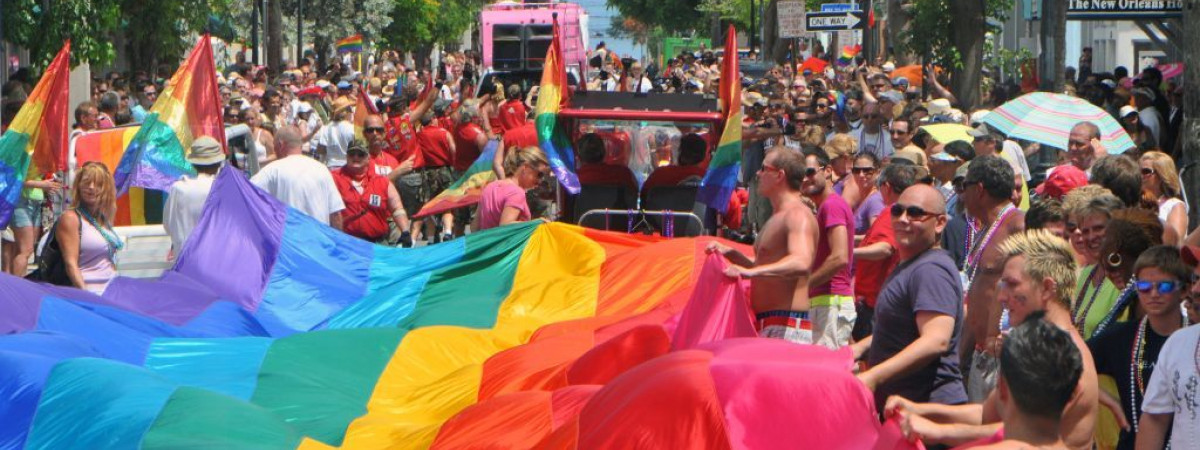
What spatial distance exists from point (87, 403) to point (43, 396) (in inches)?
10.3

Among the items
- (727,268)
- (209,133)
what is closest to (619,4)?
(209,133)

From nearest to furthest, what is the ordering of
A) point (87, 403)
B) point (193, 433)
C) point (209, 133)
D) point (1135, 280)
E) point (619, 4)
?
point (1135, 280) < point (193, 433) < point (87, 403) < point (209, 133) < point (619, 4)

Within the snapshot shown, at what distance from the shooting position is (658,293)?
10766mm

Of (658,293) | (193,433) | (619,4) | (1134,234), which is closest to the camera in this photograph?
(1134,234)

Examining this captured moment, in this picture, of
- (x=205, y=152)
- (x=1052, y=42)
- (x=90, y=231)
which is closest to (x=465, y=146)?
(x=205, y=152)

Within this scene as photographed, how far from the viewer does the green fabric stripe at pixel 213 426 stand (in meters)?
7.00

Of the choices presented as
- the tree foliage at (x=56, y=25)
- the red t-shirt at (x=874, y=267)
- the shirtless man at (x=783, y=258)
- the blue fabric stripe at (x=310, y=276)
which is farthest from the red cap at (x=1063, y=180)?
the tree foliage at (x=56, y=25)

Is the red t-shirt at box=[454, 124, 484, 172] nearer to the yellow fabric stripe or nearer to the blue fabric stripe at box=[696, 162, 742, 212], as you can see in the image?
the blue fabric stripe at box=[696, 162, 742, 212]

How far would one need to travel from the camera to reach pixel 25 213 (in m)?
12.4

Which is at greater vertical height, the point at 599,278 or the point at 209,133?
the point at 209,133

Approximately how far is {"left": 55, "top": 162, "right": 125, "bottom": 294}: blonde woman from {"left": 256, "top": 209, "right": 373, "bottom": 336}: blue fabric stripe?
109 centimetres

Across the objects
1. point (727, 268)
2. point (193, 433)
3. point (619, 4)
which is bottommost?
point (193, 433)

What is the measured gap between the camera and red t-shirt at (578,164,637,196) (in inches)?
546

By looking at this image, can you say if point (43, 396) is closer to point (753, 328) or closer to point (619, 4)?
point (753, 328)
